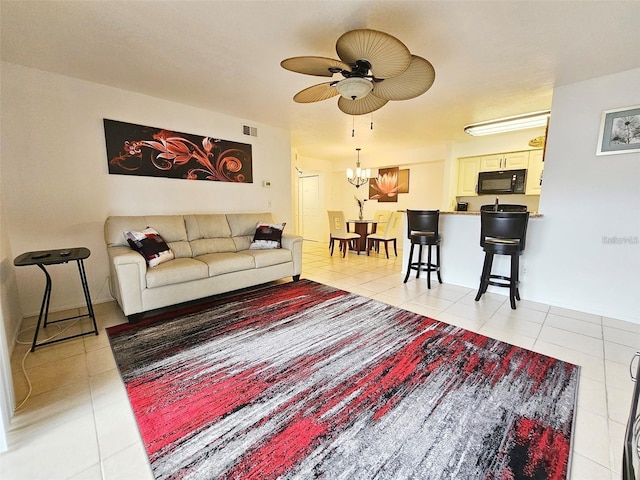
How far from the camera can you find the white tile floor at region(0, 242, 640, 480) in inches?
46.9

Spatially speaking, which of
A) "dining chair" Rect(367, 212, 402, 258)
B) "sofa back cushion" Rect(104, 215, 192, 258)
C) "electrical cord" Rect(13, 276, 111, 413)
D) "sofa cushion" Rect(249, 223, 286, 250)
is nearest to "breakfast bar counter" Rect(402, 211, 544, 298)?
"dining chair" Rect(367, 212, 402, 258)

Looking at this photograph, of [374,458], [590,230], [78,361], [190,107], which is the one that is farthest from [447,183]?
[78,361]

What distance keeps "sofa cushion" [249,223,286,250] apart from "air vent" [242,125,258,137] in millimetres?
1483

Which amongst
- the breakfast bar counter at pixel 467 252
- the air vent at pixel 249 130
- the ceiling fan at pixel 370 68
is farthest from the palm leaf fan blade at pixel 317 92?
the breakfast bar counter at pixel 467 252

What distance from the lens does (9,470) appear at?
3.77 feet

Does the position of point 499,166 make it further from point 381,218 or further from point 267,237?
point 267,237

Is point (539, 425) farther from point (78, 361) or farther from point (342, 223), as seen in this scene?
point (342, 223)

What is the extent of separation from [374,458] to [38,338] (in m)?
2.78

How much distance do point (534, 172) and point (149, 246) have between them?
579cm

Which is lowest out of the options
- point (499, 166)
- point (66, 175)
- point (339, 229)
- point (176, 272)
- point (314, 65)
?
point (176, 272)

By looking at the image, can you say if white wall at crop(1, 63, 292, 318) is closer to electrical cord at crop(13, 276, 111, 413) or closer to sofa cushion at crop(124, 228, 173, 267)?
electrical cord at crop(13, 276, 111, 413)

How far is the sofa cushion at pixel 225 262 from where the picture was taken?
2.94 metres

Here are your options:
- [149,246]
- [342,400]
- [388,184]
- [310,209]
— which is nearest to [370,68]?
[342,400]

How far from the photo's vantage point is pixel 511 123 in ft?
12.4
